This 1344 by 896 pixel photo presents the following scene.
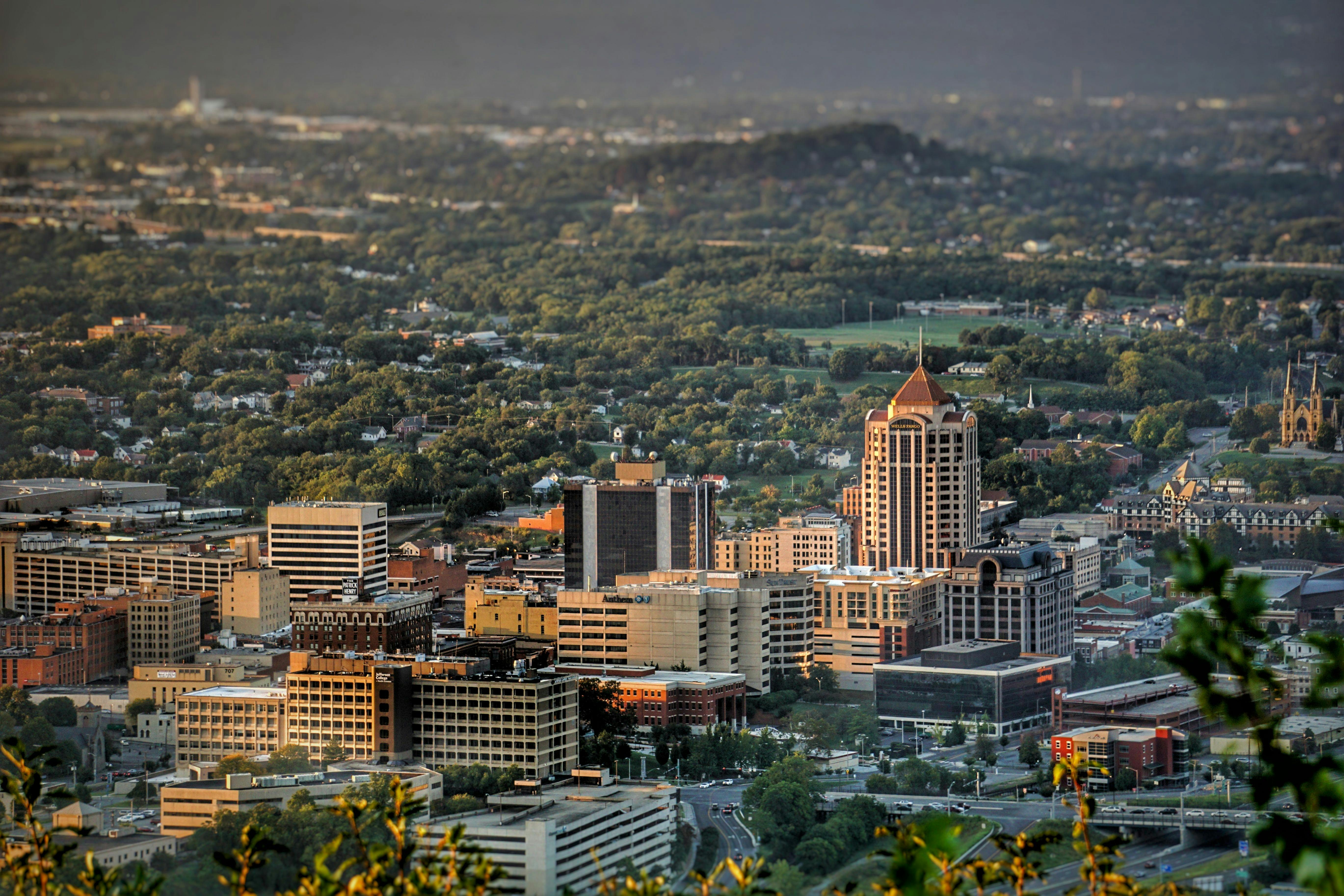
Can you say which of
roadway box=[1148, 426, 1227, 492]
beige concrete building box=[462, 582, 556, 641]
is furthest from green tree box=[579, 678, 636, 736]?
roadway box=[1148, 426, 1227, 492]

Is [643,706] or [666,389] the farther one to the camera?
[666,389]

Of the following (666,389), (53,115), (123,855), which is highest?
(53,115)

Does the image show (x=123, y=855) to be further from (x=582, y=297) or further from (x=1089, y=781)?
(x=582, y=297)

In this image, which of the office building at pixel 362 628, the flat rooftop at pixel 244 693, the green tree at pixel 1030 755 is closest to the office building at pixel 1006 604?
the green tree at pixel 1030 755

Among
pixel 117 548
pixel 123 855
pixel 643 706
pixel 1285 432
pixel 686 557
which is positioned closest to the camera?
pixel 123 855

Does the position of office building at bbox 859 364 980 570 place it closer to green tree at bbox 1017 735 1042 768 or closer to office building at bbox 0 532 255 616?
green tree at bbox 1017 735 1042 768

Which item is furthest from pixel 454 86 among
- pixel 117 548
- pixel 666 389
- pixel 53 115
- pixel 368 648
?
pixel 368 648
